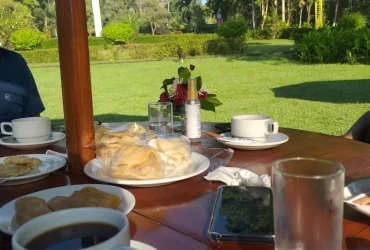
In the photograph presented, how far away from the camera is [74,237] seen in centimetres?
65

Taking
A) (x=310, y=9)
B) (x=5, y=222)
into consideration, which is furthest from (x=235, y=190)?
(x=310, y=9)

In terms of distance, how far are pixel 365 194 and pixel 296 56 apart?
1538 centimetres

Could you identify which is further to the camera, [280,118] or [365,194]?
[280,118]

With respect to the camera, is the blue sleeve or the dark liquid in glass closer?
the dark liquid in glass

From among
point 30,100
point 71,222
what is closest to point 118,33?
point 30,100

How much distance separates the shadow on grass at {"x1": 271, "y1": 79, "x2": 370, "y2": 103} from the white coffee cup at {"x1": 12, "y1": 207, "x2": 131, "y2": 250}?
7494 millimetres

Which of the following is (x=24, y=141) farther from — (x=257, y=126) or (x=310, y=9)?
(x=310, y=9)

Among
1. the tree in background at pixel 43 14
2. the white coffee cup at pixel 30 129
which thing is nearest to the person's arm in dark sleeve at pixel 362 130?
the white coffee cup at pixel 30 129

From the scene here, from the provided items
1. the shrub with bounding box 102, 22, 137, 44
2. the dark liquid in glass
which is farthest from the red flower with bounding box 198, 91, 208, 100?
the shrub with bounding box 102, 22, 137, 44

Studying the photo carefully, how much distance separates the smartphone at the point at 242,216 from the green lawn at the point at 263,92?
291 centimetres

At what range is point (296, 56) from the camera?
15.7 meters

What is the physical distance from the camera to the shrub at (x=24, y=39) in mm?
21945

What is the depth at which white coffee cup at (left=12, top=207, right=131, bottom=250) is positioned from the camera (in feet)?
2.01

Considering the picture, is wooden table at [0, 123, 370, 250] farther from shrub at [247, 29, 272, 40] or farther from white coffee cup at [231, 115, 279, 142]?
shrub at [247, 29, 272, 40]
